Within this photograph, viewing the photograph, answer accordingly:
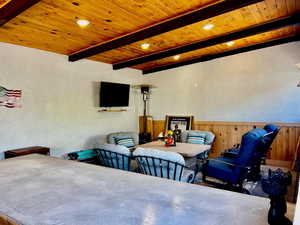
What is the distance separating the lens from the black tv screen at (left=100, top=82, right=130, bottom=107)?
6.12 metres

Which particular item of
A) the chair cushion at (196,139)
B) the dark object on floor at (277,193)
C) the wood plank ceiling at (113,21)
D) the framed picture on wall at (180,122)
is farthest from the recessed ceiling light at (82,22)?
the framed picture on wall at (180,122)

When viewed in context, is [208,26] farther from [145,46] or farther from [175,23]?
[145,46]

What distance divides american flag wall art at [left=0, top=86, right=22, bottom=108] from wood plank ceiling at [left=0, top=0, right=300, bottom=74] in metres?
0.93

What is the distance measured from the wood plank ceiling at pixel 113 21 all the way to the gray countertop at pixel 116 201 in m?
2.47

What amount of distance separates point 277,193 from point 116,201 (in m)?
0.75

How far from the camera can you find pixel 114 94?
21.1 feet

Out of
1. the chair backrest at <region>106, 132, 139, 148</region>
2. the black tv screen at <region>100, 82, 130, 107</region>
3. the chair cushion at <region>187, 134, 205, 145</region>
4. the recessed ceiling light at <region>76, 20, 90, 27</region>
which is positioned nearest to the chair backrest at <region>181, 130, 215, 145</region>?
the chair cushion at <region>187, 134, 205, 145</region>

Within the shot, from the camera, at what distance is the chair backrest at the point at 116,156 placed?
3057 mm

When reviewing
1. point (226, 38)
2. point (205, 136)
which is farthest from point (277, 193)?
point (205, 136)

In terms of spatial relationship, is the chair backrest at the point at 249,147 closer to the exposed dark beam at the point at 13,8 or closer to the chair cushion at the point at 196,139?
Result: the chair cushion at the point at 196,139

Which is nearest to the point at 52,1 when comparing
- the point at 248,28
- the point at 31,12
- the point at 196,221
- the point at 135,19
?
the point at 31,12

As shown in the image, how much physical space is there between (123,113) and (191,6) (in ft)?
13.9

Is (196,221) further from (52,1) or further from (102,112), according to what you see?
(102,112)

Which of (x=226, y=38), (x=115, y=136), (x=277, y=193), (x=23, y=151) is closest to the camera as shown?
(x=277, y=193)
